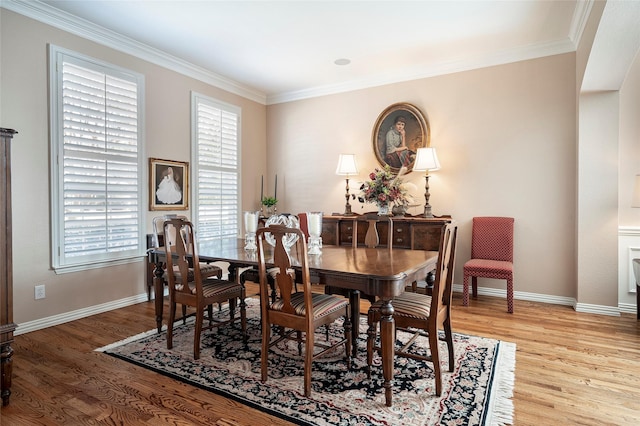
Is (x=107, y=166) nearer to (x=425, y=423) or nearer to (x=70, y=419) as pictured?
(x=70, y=419)

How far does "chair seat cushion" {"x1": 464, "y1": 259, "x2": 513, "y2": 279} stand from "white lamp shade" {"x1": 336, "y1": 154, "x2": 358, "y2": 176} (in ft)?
6.49

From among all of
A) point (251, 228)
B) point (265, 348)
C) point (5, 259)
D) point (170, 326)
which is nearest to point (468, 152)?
point (251, 228)

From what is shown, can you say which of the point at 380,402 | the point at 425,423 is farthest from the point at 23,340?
the point at 425,423

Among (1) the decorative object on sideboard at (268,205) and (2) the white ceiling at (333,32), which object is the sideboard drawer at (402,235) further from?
(1) the decorative object on sideboard at (268,205)

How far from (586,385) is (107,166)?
14.7ft

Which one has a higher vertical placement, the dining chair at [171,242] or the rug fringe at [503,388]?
the dining chair at [171,242]

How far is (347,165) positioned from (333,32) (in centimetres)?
181

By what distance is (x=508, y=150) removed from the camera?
4.36m

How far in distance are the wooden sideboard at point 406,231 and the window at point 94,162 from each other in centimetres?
245

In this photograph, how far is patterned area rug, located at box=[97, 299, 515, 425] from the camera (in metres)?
1.98

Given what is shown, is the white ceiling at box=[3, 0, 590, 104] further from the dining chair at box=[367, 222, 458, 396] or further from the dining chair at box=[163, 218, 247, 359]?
the dining chair at box=[367, 222, 458, 396]

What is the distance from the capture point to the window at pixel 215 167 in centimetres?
493

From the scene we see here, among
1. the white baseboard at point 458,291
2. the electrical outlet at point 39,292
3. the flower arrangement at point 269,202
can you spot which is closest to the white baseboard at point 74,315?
the white baseboard at point 458,291

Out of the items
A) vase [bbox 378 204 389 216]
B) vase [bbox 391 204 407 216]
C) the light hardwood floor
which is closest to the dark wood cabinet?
the light hardwood floor
